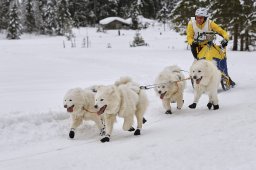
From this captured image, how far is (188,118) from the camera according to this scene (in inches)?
277

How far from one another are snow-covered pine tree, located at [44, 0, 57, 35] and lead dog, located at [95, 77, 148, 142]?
180 feet

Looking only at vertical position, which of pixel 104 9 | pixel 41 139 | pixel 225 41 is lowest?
pixel 41 139

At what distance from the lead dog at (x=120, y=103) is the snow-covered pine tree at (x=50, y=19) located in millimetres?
54955

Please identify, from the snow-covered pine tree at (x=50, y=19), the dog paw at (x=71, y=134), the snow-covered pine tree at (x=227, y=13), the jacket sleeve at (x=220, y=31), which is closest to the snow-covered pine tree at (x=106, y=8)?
the snow-covered pine tree at (x=50, y=19)

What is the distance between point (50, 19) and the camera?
59.5 m

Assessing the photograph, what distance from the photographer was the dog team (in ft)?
18.7

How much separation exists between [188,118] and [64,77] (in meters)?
6.56

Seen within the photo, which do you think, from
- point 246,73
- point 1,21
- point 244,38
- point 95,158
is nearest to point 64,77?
point 246,73

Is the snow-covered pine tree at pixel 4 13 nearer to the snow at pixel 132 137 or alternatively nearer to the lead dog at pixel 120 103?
the snow at pixel 132 137

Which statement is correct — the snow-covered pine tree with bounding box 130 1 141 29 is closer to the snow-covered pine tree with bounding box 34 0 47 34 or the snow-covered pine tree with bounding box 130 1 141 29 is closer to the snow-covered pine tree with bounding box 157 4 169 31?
the snow-covered pine tree with bounding box 157 4 169 31

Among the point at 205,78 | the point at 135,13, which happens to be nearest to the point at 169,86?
the point at 205,78

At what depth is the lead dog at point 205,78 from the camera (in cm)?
726

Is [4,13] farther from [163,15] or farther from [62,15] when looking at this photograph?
[163,15]

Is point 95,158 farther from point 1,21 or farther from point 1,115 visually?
point 1,21
